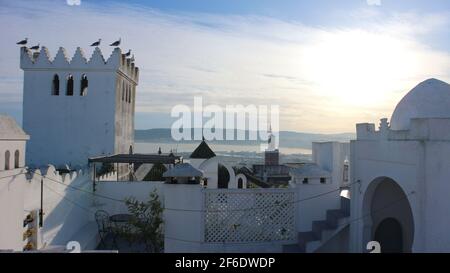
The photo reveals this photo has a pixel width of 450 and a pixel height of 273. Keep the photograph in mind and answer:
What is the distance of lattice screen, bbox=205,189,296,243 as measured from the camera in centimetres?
957

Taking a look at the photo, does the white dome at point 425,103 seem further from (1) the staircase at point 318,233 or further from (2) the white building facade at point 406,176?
(1) the staircase at point 318,233

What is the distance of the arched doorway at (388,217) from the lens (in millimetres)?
9031

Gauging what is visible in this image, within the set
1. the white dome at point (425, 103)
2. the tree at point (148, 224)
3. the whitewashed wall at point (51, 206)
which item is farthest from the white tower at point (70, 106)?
the white dome at point (425, 103)

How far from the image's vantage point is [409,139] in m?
7.36

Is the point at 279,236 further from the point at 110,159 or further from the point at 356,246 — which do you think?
the point at 110,159

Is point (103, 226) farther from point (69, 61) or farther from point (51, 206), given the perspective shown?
point (69, 61)

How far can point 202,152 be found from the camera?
627 inches

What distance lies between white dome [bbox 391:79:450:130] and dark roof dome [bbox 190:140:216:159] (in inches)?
319

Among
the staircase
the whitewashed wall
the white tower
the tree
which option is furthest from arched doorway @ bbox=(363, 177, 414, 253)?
the white tower

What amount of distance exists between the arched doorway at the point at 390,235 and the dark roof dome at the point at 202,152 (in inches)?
299

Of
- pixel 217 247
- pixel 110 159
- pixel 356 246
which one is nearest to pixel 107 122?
pixel 110 159

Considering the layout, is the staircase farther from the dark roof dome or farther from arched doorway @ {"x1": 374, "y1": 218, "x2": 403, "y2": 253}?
the dark roof dome
